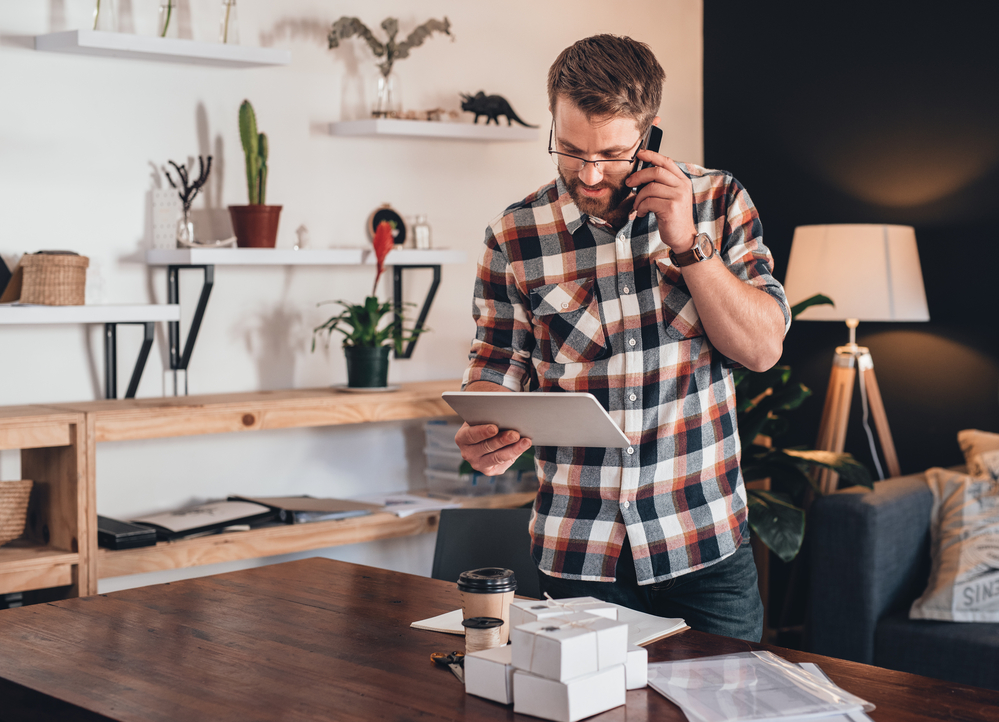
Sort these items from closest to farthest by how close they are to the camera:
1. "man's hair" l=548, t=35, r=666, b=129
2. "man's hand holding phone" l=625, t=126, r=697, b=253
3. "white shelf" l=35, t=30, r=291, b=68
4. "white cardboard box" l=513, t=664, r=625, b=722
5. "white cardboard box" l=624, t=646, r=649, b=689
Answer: "white cardboard box" l=513, t=664, r=625, b=722, "white cardboard box" l=624, t=646, r=649, b=689, "man's hand holding phone" l=625, t=126, r=697, b=253, "man's hair" l=548, t=35, r=666, b=129, "white shelf" l=35, t=30, r=291, b=68

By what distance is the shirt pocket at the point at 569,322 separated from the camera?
5.85 feet

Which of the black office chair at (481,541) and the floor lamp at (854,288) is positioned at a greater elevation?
the floor lamp at (854,288)

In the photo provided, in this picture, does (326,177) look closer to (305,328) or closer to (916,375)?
(305,328)

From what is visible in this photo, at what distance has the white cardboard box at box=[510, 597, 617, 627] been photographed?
4.19ft

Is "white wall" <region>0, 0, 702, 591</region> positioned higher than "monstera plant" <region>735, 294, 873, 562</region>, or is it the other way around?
"white wall" <region>0, 0, 702, 591</region>

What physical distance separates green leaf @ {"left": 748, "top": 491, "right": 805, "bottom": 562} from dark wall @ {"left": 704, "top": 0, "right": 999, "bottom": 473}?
2.71ft

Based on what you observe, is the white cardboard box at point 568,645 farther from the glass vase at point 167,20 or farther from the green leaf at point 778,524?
the glass vase at point 167,20

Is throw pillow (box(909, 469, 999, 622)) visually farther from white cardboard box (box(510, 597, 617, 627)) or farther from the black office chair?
white cardboard box (box(510, 597, 617, 627))

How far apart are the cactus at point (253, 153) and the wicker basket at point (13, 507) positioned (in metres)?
0.94

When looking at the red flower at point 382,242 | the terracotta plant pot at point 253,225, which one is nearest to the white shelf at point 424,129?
the red flower at point 382,242

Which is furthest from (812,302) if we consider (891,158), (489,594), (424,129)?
(489,594)

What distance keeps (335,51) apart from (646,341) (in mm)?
1879

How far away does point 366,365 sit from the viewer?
3.06m

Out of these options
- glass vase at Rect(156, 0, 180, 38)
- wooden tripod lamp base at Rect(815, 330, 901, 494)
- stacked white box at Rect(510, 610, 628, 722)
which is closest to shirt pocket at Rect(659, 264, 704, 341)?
stacked white box at Rect(510, 610, 628, 722)
